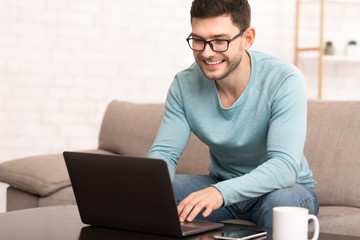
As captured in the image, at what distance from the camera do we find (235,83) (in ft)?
6.57

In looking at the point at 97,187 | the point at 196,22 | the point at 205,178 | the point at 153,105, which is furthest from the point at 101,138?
the point at 97,187

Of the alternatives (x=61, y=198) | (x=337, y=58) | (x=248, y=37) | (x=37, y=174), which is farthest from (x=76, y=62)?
(x=248, y=37)

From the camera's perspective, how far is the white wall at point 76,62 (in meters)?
4.15

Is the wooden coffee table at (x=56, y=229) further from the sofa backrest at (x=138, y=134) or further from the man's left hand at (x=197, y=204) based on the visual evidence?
the sofa backrest at (x=138, y=134)

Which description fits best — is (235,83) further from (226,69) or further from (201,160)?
(201,160)

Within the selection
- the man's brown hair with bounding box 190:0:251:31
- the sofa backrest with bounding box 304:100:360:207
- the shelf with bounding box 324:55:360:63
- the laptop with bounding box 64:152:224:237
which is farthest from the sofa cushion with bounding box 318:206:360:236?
the shelf with bounding box 324:55:360:63

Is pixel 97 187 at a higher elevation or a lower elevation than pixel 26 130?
higher

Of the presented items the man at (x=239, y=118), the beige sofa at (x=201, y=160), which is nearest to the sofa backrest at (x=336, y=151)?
the beige sofa at (x=201, y=160)

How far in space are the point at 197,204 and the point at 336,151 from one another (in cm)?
92

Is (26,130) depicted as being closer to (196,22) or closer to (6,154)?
(6,154)

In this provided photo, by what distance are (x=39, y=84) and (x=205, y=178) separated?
2420 mm

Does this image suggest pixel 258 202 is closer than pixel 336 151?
Yes

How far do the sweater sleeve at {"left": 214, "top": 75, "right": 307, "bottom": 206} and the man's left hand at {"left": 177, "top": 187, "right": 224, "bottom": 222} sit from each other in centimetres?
5

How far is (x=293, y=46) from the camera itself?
492 centimetres
